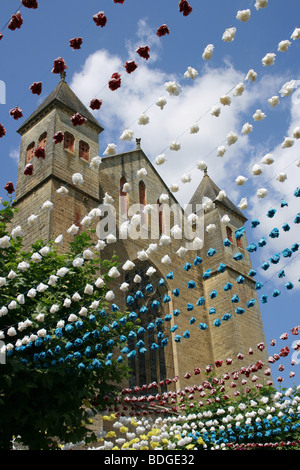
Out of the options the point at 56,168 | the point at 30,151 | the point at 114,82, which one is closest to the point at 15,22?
the point at 114,82

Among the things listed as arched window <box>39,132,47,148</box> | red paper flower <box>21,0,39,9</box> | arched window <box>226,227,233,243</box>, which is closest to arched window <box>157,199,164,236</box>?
arched window <box>226,227,233,243</box>

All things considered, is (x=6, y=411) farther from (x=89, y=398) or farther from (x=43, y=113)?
(x=43, y=113)

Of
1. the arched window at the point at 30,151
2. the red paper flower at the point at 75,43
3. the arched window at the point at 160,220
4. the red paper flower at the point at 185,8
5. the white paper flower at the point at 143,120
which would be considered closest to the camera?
the red paper flower at the point at 185,8

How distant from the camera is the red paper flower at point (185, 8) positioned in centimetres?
654

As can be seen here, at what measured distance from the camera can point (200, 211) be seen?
22.7m

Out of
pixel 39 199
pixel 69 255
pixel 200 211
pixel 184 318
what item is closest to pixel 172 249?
pixel 184 318

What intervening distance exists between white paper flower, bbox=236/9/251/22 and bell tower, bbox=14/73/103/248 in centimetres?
768

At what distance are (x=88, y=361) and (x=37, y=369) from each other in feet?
3.80

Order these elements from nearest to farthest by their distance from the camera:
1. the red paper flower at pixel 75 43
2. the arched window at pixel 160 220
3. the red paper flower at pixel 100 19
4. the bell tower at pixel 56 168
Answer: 1. the red paper flower at pixel 100 19
2. the red paper flower at pixel 75 43
3. the bell tower at pixel 56 168
4. the arched window at pixel 160 220

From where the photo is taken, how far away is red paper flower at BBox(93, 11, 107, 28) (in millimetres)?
6738

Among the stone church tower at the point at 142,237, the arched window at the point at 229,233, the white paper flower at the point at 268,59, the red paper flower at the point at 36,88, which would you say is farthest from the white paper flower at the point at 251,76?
the arched window at the point at 229,233

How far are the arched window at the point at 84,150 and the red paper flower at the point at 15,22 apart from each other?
10350 mm

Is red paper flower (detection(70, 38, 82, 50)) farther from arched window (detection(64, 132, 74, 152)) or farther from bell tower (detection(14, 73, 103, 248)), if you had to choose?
arched window (detection(64, 132, 74, 152))

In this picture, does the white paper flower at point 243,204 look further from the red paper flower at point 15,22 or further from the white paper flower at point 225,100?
the red paper flower at point 15,22
